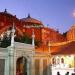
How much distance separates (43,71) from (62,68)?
2.28m

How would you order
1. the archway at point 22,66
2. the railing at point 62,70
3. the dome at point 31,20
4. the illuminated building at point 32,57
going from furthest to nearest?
the dome at point 31,20 < the railing at point 62,70 < the archway at point 22,66 < the illuminated building at point 32,57

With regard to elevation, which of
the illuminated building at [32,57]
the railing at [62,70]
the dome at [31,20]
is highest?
the dome at [31,20]

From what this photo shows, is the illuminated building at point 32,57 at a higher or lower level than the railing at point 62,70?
higher

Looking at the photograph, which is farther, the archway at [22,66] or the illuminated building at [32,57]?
the archway at [22,66]

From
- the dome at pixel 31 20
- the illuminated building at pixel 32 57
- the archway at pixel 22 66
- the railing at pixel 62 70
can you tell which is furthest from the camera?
the dome at pixel 31 20

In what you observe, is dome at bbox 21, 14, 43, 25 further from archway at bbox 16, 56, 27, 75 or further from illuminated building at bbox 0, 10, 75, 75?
archway at bbox 16, 56, 27, 75

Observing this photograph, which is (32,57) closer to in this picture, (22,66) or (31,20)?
(22,66)

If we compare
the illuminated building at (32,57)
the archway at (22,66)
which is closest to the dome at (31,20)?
the illuminated building at (32,57)

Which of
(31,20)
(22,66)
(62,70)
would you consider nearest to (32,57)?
(22,66)

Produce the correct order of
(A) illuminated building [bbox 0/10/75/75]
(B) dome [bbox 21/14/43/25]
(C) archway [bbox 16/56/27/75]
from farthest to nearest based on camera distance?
(B) dome [bbox 21/14/43/25] → (C) archway [bbox 16/56/27/75] → (A) illuminated building [bbox 0/10/75/75]

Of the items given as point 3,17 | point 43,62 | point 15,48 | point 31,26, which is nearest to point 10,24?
point 3,17

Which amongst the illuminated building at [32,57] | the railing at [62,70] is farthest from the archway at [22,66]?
the railing at [62,70]

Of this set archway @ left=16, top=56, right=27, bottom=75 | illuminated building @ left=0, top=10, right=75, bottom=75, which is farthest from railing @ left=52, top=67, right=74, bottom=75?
archway @ left=16, top=56, right=27, bottom=75

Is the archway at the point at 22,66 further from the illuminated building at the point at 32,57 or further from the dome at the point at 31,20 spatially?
the dome at the point at 31,20
